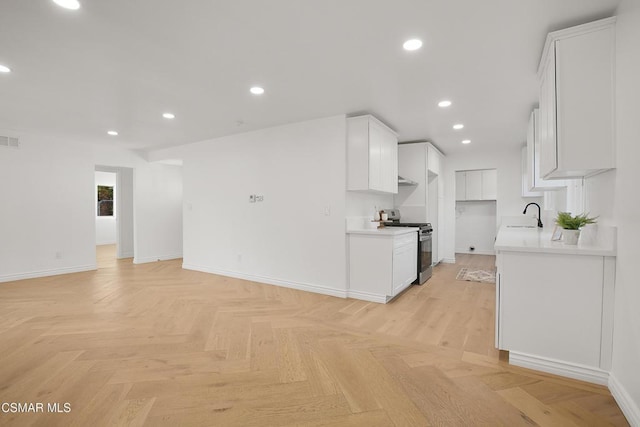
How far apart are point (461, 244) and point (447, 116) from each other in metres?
5.12

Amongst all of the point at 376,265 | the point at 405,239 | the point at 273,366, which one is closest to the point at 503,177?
the point at 405,239

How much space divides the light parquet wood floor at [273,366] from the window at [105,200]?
22.5 ft

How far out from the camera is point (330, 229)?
13.6 feet

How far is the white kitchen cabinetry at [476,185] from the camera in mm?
7816

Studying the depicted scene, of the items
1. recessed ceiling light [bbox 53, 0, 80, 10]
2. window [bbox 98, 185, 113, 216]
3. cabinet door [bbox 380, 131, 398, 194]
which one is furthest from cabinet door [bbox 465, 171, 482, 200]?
window [bbox 98, 185, 113, 216]

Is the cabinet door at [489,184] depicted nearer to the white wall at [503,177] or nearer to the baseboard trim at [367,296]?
the white wall at [503,177]

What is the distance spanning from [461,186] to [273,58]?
6.97m

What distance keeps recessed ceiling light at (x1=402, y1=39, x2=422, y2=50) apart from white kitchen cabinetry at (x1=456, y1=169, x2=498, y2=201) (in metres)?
6.29

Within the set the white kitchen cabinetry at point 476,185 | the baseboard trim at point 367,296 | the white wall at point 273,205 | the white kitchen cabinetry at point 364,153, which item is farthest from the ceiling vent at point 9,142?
the white kitchen cabinetry at point 476,185

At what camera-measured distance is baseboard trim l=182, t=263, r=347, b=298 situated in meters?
4.12

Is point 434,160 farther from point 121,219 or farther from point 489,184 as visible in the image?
point 121,219

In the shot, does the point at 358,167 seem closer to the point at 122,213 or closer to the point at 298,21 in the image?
the point at 298,21

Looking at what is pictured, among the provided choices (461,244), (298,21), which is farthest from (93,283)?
(461,244)

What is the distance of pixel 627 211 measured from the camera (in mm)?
1771
